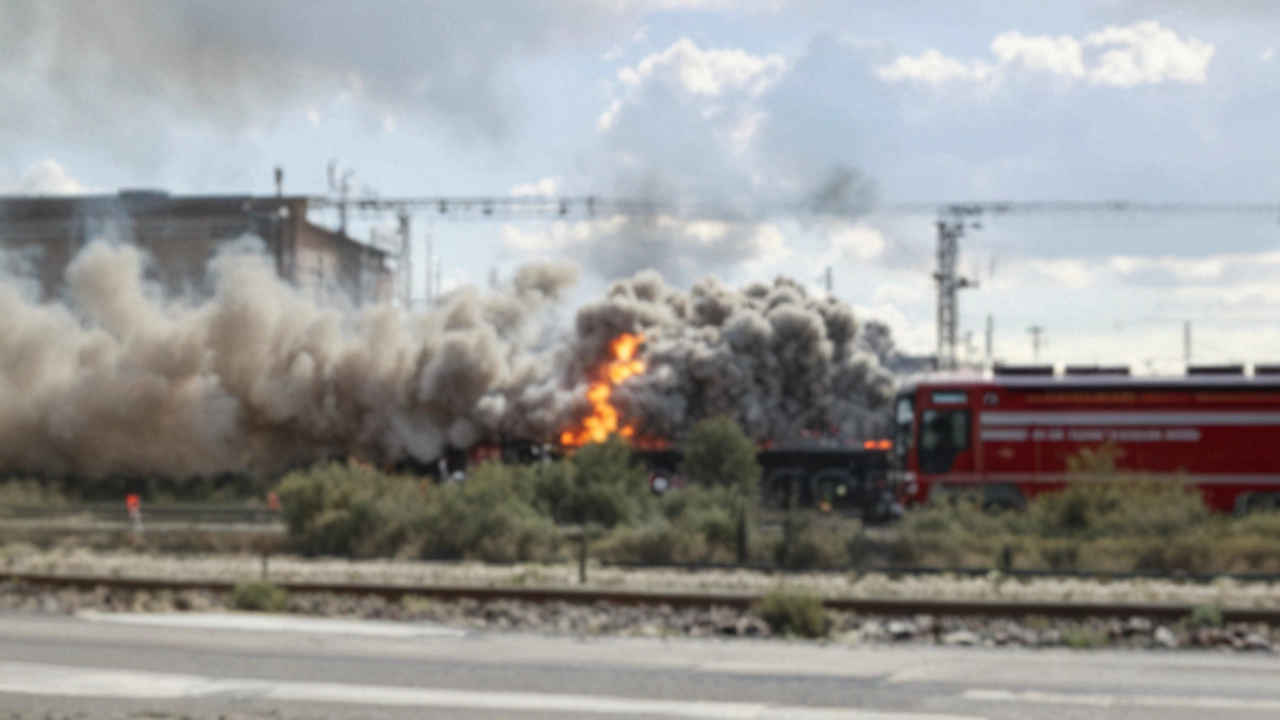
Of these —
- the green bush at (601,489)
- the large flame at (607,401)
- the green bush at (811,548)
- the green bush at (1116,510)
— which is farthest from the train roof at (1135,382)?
the large flame at (607,401)

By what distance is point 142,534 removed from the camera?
28.8 metres

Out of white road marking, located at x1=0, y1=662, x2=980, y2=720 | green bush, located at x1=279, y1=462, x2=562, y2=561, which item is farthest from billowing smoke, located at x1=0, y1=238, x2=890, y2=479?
white road marking, located at x1=0, y1=662, x2=980, y2=720

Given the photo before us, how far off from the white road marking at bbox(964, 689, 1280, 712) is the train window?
2017 centimetres

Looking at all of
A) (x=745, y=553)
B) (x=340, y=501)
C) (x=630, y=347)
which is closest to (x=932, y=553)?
(x=745, y=553)

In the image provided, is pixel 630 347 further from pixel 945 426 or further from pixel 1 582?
pixel 1 582

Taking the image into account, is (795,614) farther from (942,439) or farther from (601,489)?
(942,439)

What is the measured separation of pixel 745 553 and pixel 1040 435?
36.3ft

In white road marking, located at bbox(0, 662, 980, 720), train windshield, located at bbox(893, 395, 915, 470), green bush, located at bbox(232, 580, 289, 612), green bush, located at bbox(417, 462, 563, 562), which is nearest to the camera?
white road marking, located at bbox(0, 662, 980, 720)

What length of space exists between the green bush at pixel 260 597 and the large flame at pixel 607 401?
84.0 feet

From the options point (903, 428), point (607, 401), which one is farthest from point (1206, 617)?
point (607, 401)

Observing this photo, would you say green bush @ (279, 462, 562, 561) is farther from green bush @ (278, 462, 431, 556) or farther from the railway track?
the railway track

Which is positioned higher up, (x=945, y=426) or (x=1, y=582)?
(x=945, y=426)

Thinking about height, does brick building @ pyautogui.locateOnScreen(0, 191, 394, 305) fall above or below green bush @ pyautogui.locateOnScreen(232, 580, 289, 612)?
above

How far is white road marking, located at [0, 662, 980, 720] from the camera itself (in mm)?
10516
